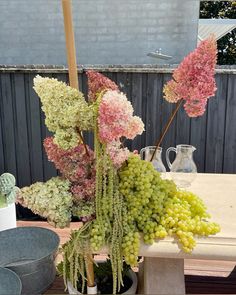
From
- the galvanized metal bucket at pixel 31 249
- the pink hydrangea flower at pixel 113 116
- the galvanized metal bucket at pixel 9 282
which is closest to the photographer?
the pink hydrangea flower at pixel 113 116

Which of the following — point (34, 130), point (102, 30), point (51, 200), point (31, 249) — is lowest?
point (31, 249)

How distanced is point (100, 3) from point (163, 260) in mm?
3446

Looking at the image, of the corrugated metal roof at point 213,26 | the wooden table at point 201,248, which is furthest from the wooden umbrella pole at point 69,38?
the corrugated metal roof at point 213,26

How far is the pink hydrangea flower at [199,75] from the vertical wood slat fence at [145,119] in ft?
5.67

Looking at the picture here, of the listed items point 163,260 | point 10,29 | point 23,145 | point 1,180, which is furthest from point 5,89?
point 163,260

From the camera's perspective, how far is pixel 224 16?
9.78 m

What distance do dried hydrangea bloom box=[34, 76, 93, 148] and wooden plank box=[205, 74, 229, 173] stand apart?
79.1 inches

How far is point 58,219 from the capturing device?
1.07m

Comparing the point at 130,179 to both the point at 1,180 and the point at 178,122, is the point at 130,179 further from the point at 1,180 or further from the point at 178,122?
the point at 178,122

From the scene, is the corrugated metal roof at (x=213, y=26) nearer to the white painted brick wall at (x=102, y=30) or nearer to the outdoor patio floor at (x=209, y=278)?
the white painted brick wall at (x=102, y=30)

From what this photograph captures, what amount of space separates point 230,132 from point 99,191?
2.07 m

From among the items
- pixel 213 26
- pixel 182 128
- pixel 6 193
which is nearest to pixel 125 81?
pixel 182 128

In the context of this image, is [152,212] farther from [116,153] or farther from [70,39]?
[70,39]

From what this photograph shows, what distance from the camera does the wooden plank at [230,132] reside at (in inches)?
111
